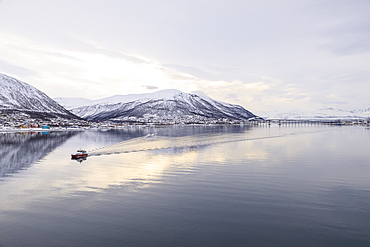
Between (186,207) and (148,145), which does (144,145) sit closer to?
(148,145)

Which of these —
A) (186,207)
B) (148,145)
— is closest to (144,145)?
(148,145)

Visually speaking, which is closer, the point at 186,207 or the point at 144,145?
the point at 186,207

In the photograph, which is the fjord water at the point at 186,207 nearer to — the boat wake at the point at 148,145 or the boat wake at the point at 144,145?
A: the boat wake at the point at 144,145

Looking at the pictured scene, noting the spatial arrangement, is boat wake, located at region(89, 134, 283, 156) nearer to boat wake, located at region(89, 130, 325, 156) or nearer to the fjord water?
boat wake, located at region(89, 130, 325, 156)

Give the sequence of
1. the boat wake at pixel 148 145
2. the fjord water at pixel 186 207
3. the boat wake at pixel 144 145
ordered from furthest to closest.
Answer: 1. the boat wake at pixel 148 145
2. the boat wake at pixel 144 145
3. the fjord water at pixel 186 207

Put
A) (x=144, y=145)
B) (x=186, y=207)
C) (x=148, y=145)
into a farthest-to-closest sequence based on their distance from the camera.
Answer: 1. (x=148, y=145)
2. (x=144, y=145)
3. (x=186, y=207)

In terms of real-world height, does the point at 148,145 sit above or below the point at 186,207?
above

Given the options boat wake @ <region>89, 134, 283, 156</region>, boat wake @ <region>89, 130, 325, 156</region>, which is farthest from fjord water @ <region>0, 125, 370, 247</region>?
boat wake @ <region>89, 130, 325, 156</region>

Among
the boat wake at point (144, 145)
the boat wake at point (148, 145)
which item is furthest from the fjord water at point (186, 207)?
the boat wake at point (148, 145)

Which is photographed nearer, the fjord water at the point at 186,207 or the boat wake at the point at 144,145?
the fjord water at the point at 186,207

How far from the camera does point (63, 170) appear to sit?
42.9 m

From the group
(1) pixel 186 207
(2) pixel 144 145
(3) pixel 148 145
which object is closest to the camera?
(1) pixel 186 207

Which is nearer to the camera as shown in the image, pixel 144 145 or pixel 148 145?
pixel 144 145

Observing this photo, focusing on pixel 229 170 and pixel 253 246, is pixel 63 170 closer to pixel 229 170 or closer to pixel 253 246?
pixel 229 170
